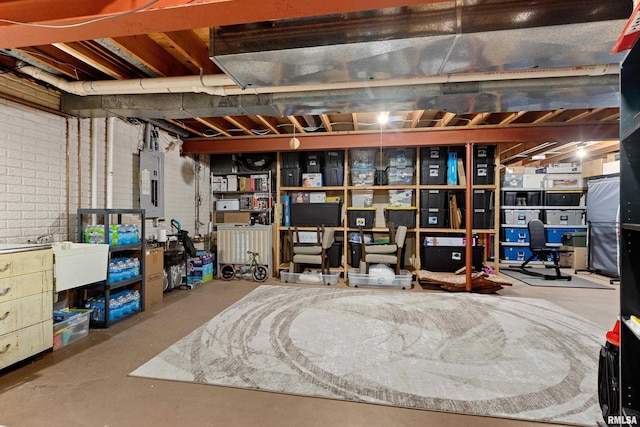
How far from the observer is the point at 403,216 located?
16.9 feet

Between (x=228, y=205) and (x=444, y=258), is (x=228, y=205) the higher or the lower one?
the higher one

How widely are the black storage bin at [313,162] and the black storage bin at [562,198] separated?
564 centimetres

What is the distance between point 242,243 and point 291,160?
6.11 feet

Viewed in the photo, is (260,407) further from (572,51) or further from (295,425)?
(572,51)

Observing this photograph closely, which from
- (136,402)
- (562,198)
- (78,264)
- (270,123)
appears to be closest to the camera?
(136,402)

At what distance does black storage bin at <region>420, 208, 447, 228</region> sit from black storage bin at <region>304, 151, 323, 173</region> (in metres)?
2.13

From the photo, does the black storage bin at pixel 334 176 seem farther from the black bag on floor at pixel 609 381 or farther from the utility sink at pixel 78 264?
the black bag on floor at pixel 609 381

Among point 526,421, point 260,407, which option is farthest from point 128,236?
point 526,421

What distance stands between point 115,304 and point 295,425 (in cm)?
262

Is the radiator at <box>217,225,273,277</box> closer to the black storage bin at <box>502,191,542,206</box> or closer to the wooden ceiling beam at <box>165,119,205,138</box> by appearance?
the wooden ceiling beam at <box>165,119,205,138</box>

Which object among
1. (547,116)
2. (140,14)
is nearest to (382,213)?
(547,116)

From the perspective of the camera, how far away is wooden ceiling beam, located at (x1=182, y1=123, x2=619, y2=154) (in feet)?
13.6

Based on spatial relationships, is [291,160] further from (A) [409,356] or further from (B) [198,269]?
(A) [409,356]

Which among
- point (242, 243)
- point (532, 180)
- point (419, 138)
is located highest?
point (419, 138)
